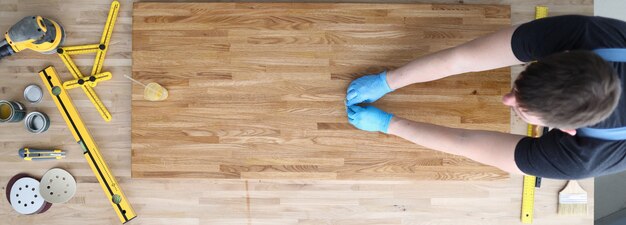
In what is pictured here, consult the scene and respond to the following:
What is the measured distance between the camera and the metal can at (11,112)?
167 cm

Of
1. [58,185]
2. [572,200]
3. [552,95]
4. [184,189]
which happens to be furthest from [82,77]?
[572,200]

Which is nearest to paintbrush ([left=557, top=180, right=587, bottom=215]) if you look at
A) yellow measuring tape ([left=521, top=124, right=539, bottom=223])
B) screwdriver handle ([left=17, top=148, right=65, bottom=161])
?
yellow measuring tape ([left=521, top=124, right=539, bottom=223])

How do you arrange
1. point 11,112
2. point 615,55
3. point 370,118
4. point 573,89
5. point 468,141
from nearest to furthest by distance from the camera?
1. point 573,89
2. point 615,55
3. point 468,141
4. point 370,118
5. point 11,112

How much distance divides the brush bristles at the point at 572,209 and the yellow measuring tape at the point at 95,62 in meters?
1.86

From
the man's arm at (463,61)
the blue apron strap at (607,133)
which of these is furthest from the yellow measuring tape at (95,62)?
the blue apron strap at (607,133)

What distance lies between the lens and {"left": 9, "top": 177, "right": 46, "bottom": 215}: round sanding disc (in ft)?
5.66

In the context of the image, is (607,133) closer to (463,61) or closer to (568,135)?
(568,135)

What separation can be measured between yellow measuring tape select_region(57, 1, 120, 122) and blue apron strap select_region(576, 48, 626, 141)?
1627 mm

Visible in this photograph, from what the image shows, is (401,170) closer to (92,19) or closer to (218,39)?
(218,39)

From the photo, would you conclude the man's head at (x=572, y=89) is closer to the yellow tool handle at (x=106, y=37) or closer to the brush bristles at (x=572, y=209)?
the brush bristles at (x=572, y=209)

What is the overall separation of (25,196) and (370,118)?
1.41 m

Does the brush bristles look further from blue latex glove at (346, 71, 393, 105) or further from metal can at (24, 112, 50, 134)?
metal can at (24, 112, 50, 134)

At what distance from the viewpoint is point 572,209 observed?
5.70ft

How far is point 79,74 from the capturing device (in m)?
1.71
